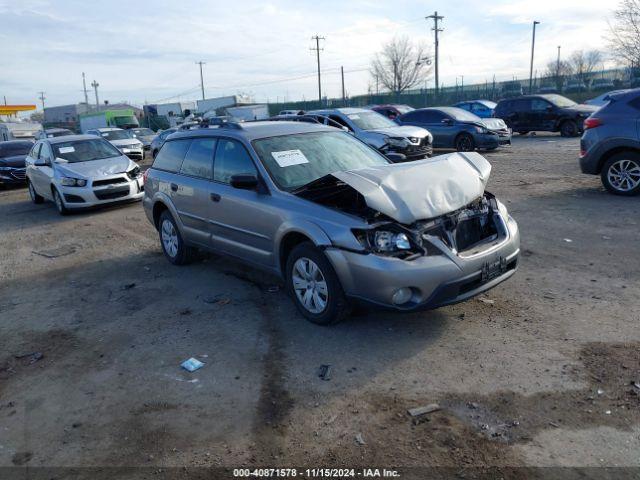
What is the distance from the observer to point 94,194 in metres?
11.0

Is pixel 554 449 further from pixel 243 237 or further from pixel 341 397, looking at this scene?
pixel 243 237

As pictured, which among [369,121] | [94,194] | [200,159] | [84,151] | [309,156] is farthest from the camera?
[369,121]

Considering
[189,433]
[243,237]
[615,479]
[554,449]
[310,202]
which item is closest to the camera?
[615,479]

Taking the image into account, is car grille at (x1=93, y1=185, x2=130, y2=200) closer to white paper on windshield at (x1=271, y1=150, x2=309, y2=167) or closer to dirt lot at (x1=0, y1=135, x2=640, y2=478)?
dirt lot at (x1=0, y1=135, x2=640, y2=478)

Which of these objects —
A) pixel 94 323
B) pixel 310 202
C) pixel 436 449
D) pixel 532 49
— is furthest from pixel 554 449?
pixel 532 49

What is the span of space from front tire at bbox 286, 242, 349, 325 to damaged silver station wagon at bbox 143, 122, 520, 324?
1cm

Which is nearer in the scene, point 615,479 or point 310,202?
point 615,479

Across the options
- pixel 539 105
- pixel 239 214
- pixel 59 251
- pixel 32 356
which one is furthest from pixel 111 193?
pixel 539 105

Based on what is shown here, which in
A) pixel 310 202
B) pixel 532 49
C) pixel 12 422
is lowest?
pixel 12 422

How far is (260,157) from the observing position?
5.36m

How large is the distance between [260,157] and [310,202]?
98cm

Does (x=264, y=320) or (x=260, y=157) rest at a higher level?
(x=260, y=157)

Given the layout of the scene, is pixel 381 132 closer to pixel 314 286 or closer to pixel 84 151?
pixel 84 151

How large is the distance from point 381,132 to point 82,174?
24.3 feet
